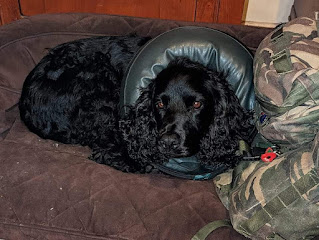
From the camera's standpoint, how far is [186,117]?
6.36 feet

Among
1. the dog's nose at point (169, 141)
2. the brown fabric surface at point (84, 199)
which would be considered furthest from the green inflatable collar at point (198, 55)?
the brown fabric surface at point (84, 199)

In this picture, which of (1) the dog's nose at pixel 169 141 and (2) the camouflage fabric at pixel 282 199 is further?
(1) the dog's nose at pixel 169 141

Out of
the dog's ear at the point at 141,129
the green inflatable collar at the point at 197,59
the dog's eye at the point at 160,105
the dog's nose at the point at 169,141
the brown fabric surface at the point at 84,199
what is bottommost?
the brown fabric surface at the point at 84,199

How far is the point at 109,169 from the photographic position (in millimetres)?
2162

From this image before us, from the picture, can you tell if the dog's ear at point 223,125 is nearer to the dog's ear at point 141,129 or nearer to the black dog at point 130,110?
the black dog at point 130,110

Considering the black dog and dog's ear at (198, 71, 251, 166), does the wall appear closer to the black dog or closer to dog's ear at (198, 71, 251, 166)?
the black dog

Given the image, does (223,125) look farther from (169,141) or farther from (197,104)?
(169,141)

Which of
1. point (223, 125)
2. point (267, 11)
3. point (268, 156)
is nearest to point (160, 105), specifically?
point (223, 125)

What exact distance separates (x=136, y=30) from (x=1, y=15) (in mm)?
1705

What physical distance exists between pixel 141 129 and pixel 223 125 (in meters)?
0.43

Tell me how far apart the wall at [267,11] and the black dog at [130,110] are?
1.90 metres

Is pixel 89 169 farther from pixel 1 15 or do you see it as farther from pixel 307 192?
pixel 1 15

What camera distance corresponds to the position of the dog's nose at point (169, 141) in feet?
6.22

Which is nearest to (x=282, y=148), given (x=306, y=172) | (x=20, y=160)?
(x=306, y=172)
